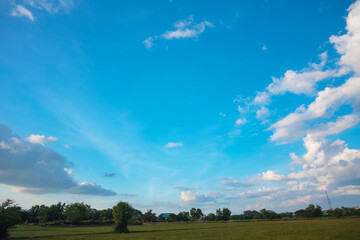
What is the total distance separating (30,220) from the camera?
149m

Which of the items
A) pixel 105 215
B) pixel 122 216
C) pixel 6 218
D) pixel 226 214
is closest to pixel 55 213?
pixel 105 215

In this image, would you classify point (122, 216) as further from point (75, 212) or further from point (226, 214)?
point (226, 214)

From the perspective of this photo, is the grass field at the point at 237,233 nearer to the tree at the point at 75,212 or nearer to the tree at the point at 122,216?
the tree at the point at 122,216

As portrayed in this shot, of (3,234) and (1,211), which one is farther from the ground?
(1,211)

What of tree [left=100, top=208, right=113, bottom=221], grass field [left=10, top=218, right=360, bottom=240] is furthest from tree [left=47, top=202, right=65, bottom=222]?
grass field [left=10, top=218, right=360, bottom=240]

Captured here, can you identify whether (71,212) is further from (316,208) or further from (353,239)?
(316,208)

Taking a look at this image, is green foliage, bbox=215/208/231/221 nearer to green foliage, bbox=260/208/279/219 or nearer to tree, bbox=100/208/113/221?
green foliage, bbox=260/208/279/219

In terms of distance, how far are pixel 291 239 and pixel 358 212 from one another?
18793 cm

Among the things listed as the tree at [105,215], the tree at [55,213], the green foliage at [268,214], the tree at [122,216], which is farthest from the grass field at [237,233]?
the green foliage at [268,214]

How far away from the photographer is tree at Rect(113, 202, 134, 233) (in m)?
63.9

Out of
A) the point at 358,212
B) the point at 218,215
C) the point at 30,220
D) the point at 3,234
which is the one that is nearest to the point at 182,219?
the point at 218,215

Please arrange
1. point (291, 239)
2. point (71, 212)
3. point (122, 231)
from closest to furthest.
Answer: point (291, 239)
point (122, 231)
point (71, 212)

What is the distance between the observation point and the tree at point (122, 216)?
63875 millimetres

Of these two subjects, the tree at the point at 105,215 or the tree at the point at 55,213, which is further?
the tree at the point at 105,215
